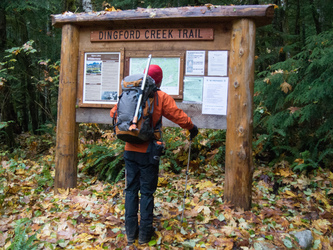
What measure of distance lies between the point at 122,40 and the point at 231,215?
3651 mm

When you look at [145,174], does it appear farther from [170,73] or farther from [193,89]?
[170,73]

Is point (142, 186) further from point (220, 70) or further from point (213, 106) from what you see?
point (220, 70)

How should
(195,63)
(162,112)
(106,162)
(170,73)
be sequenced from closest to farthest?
(162,112)
(195,63)
(170,73)
(106,162)

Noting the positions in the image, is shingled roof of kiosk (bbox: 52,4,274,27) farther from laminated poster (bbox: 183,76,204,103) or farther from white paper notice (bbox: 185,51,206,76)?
laminated poster (bbox: 183,76,204,103)

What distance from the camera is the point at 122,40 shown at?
5.19m

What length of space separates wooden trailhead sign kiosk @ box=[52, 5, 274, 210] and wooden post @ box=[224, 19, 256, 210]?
0.02 metres

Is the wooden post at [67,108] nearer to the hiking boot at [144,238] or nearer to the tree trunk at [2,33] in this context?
the hiking boot at [144,238]

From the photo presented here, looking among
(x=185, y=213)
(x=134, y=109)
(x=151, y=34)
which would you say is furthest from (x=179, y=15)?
(x=185, y=213)

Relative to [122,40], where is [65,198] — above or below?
below

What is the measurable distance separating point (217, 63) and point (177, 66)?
70 cm

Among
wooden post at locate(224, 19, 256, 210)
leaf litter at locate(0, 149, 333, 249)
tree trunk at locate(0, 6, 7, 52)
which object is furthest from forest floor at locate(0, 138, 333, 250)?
tree trunk at locate(0, 6, 7, 52)

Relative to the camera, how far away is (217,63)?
185 inches

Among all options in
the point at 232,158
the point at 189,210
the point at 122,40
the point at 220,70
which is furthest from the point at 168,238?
the point at 122,40

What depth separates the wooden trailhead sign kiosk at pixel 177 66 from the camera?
14.7 ft
